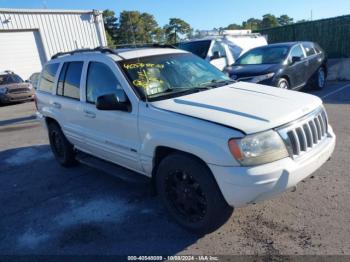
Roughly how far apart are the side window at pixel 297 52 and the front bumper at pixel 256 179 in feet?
25.7

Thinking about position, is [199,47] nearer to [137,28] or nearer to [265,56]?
[265,56]

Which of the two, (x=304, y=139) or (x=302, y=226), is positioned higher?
(x=304, y=139)

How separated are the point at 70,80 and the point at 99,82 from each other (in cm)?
95

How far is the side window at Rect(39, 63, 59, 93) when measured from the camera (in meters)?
6.14

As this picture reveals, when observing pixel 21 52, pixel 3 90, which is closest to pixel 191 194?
pixel 3 90

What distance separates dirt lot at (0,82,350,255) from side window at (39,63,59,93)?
1.54 metres

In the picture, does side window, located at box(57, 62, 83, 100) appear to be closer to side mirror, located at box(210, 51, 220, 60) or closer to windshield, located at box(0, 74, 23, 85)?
side mirror, located at box(210, 51, 220, 60)

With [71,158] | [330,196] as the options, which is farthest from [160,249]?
[71,158]

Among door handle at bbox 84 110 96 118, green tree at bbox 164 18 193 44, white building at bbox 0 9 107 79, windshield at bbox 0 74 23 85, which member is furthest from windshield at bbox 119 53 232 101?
green tree at bbox 164 18 193 44

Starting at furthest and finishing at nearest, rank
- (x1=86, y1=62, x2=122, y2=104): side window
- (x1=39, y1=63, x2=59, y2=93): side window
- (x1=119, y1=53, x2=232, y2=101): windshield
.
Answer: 1. (x1=39, y1=63, x2=59, y2=93): side window
2. (x1=86, y1=62, x2=122, y2=104): side window
3. (x1=119, y1=53, x2=232, y2=101): windshield

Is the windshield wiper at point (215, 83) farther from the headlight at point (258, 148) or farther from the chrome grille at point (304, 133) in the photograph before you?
the headlight at point (258, 148)

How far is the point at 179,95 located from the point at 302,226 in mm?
1920

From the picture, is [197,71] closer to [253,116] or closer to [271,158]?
[253,116]

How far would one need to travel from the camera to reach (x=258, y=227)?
385 cm
